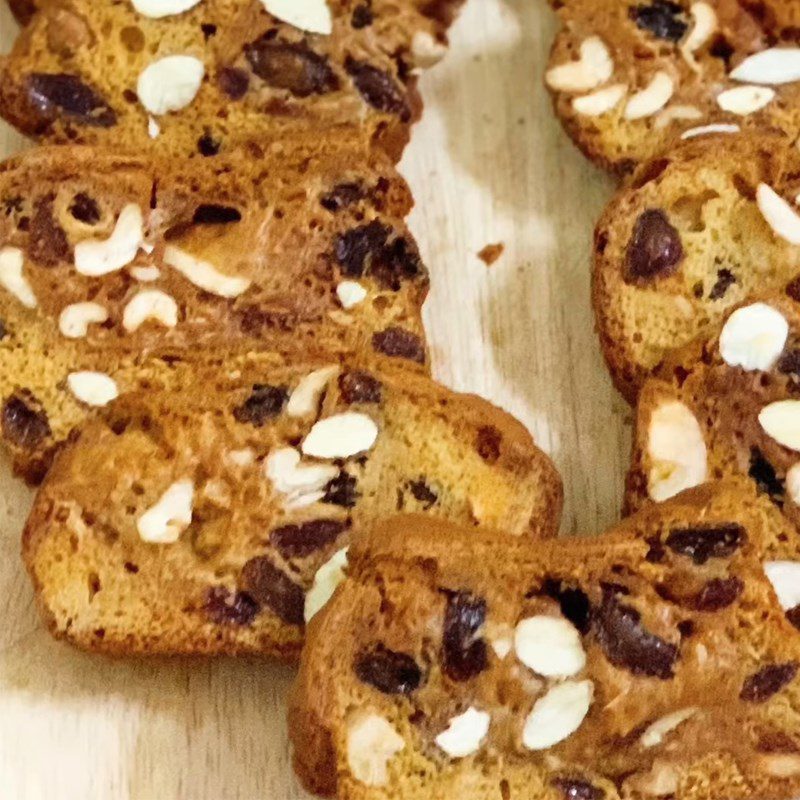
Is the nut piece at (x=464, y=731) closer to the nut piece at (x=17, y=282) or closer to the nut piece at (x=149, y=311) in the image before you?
the nut piece at (x=149, y=311)

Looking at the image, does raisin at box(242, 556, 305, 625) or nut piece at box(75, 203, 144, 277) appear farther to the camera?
nut piece at box(75, 203, 144, 277)

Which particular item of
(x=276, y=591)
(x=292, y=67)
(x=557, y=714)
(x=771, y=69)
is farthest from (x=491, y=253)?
(x=557, y=714)

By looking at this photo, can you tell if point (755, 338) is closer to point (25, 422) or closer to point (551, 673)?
point (551, 673)

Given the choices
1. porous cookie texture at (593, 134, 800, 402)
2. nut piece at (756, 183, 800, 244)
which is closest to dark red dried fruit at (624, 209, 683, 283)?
porous cookie texture at (593, 134, 800, 402)

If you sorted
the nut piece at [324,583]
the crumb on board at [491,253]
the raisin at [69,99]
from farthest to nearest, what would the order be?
the crumb on board at [491,253] → the raisin at [69,99] → the nut piece at [324,583]

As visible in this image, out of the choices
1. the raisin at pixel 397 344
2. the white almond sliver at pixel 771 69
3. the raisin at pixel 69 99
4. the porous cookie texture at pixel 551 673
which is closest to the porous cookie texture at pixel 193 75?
the raisin at pixel 69 99

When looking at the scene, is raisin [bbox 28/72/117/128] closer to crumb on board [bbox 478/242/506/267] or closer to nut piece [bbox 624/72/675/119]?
crumb on board [bbox 478/242/506/267]

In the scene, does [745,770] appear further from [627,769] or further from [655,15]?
[655,15]
